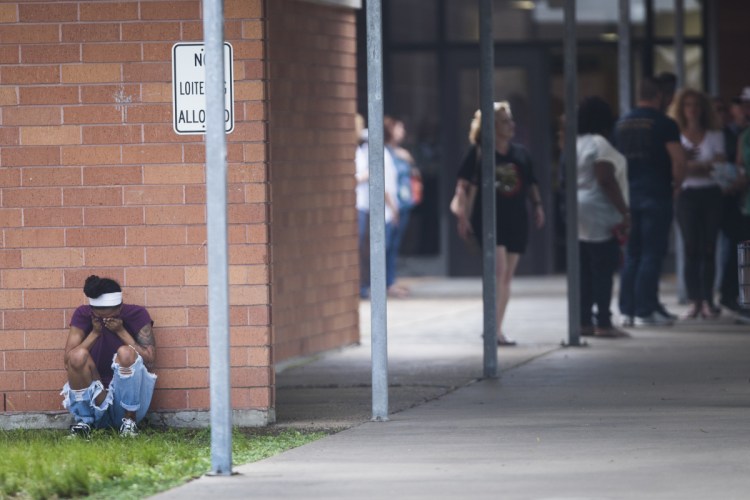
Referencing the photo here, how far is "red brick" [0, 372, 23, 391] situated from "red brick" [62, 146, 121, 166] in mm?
1259

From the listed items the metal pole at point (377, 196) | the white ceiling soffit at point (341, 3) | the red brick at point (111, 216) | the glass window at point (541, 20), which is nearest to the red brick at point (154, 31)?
the red brick at point (111, 216)

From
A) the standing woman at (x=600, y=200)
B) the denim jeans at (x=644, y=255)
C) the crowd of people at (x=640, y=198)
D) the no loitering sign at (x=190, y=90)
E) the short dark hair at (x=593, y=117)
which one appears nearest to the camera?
the no loitering sign at (x=190, y=90)

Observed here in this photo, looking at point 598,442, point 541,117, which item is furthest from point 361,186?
point 598,442

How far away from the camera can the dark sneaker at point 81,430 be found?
9.78m

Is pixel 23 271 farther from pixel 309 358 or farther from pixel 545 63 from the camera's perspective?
pixel 545 63

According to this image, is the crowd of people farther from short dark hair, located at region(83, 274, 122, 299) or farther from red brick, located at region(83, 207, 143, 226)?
short dark hair, located at region(83, 274, 122, 299)

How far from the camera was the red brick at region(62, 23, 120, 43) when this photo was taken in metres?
10.1

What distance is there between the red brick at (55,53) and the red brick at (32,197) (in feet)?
2.40

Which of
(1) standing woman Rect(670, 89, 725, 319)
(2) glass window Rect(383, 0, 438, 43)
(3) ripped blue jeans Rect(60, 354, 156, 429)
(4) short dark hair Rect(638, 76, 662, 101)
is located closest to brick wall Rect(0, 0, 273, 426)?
(3) ripped blue jeans Rect(60, 354, 156, 429)

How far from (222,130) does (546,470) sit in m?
2.13

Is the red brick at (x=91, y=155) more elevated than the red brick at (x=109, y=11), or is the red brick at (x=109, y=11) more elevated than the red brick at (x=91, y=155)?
the red brick at (x=109, y=11)

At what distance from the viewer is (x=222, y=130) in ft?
26.3

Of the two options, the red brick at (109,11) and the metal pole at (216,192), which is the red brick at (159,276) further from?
the metal pole at (216,192)

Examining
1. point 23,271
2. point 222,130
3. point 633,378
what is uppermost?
point 222,130
